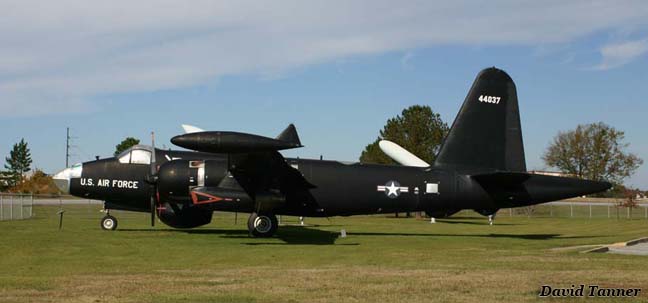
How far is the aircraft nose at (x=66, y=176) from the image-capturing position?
2650 cm

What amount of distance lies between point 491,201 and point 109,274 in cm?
1616

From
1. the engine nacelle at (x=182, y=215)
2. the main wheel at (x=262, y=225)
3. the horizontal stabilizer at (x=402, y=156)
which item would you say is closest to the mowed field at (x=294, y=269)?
the main wheel at (x=262, y=225)

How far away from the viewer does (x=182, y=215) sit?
26.3 m

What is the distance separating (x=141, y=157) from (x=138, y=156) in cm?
12

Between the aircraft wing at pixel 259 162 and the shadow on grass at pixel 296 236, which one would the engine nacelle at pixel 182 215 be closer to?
the shadow on grass at pixel 296 236

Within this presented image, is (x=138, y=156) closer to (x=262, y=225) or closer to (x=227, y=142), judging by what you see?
(x=262, y=225)

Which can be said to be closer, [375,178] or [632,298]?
[632,298]

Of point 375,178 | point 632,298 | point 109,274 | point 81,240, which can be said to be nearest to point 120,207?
point 81,240

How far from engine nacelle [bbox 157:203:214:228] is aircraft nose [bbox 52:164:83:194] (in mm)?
3652

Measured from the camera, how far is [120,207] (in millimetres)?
27516

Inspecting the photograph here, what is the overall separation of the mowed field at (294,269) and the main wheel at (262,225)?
40cm

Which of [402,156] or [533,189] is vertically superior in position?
[402,156]

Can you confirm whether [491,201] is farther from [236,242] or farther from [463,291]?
[463,291]

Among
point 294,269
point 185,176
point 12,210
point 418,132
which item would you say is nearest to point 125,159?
point 185,176
